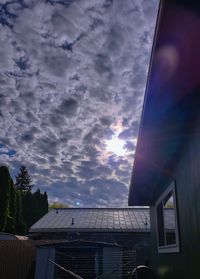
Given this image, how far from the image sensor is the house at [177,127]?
2260 millimetres

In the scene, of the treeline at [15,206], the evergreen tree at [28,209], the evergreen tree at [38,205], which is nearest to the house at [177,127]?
the treeline at [15,206]

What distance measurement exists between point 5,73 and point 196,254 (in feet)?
22.2

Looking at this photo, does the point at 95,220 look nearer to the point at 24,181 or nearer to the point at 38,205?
the point at 38,205

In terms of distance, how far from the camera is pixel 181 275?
5.14 meters

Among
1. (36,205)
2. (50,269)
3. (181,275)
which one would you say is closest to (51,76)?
(181,275)

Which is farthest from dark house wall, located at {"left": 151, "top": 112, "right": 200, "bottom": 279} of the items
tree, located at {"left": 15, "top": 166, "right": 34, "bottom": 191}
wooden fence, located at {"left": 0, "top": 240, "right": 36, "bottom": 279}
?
tree, located at {"left": 15, "top": 166, "right": 34, "bottom": 191}

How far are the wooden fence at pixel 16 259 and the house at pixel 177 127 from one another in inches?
360

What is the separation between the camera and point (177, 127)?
4.14 metres

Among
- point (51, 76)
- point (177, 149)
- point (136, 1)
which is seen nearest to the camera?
point (136, 1)

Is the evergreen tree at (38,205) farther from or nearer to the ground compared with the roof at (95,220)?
farther from the ground

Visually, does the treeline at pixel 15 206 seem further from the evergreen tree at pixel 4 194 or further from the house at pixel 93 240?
the house at pixel 93 240

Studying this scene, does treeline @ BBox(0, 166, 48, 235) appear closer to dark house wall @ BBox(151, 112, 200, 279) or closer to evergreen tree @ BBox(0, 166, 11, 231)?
evergreen tree @ BBox(0, 166, 11, 231)

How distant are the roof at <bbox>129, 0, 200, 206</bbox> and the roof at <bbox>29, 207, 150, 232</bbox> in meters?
12.3

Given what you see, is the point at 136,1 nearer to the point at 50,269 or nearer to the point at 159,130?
the point at 159,130
